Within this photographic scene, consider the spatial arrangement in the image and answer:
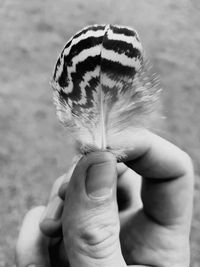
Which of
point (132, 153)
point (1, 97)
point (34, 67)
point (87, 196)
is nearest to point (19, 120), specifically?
point (1, 97)

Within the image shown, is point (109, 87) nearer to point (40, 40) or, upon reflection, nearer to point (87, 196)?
point (87, 196)

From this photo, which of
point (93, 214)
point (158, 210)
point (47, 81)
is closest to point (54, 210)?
point (158, 210)

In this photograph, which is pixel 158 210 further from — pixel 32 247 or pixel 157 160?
pixel 32 247

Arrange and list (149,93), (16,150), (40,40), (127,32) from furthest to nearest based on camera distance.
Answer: (40,40) → (16,150) → (149,93) → (127,32)

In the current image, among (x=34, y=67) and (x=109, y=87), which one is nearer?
(x=109, y=87)

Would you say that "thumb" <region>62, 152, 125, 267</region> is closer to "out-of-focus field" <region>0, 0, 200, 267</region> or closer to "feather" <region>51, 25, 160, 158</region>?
"feather" <region>51, 25, 160, 158</region>

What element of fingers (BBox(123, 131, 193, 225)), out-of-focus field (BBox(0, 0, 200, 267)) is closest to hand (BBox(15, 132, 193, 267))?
Answer: fingers (BBox(123, 131, 193, 225))
